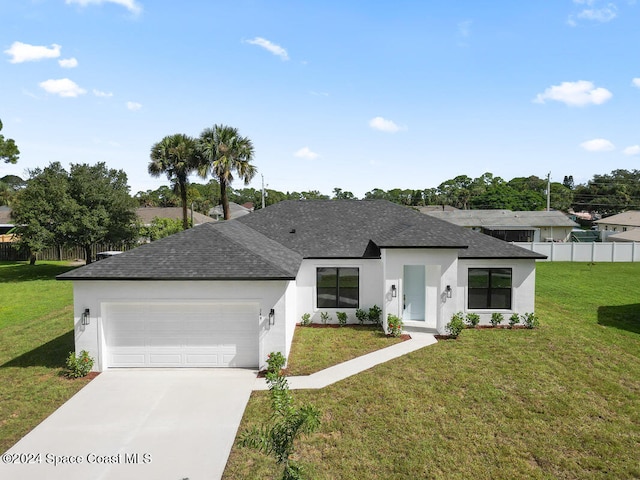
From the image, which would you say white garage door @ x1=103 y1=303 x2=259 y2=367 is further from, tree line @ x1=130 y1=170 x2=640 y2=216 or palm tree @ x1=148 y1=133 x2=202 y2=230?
tree line @ x1=130 y1=170 x2=640 y2=216

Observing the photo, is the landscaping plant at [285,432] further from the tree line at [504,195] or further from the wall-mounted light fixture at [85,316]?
the tree line at [504,195]

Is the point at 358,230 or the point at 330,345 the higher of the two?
the point at 358,230

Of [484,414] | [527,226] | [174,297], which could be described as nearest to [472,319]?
[484,414]

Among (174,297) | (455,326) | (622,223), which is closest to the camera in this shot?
(174,297)

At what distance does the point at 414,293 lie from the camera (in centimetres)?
1625

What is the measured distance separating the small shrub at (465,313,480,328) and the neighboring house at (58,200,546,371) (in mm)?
399

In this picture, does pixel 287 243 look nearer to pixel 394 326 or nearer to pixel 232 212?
pixel 394 326

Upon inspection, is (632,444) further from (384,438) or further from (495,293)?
(495,293)

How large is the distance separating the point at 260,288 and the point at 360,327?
6169mm

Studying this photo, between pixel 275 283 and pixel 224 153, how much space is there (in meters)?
22.1

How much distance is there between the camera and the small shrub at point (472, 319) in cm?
1532

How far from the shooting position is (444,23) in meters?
14.8

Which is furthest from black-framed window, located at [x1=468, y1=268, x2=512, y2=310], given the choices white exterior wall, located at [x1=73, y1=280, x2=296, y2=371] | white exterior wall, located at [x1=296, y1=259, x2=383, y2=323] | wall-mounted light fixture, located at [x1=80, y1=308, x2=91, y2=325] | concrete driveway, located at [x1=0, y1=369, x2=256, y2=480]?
wall-mounted light fixture, located at [x1=80, y1=308, x2=91, y2=325]

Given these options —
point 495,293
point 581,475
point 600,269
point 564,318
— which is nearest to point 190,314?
point 581,475
